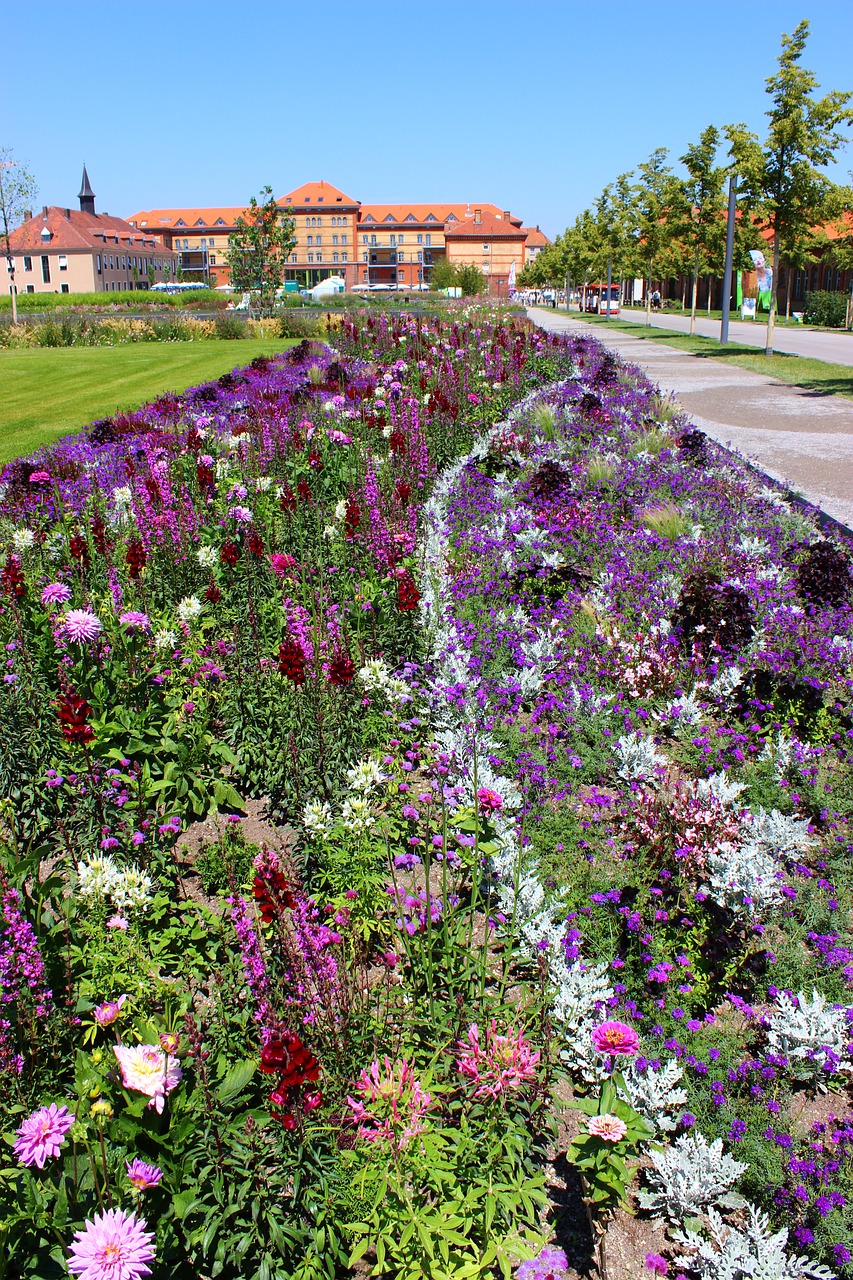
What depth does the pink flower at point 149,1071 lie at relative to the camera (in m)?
1.93

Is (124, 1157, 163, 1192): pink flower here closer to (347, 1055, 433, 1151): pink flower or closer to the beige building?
(347, 1055, 433, 1151): pink flower

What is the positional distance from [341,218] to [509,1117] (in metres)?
137

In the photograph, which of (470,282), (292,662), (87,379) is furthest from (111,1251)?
(470,282)

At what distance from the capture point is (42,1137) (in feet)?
6.28

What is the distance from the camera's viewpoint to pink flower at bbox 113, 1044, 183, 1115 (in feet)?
6.34

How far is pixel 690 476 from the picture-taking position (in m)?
8.78

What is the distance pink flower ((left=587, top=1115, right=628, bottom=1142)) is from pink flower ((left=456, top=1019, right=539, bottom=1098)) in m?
0.28

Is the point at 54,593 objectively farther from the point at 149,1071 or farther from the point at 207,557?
the point at 149,1071

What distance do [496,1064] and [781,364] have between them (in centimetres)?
2177

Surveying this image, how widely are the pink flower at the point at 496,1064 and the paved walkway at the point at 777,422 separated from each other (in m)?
6.39

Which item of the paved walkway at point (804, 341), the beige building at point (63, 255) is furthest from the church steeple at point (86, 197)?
the paved walkway at point (804, 341)

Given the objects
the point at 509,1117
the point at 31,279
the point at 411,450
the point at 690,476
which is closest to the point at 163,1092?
the point at 509,1117

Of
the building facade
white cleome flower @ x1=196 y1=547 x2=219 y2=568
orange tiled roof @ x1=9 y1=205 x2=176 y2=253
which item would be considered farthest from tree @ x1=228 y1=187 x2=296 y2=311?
the building facade

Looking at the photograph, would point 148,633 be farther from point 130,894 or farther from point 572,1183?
point 572,1183
